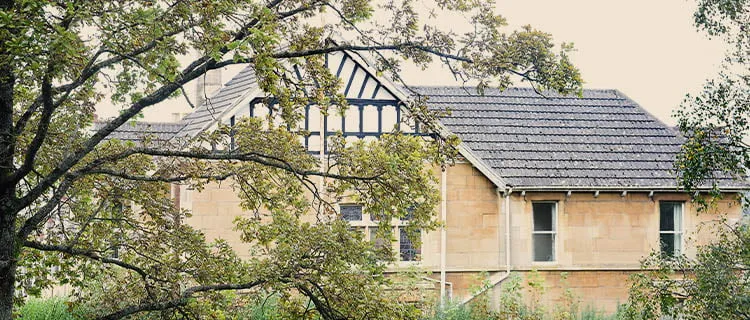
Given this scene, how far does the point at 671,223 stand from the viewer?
24.1 m

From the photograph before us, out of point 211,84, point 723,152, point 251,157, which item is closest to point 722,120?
point 723,152

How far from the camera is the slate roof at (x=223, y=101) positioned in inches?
840

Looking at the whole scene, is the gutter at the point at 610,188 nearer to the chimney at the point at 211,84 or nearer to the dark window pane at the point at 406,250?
the dark window pane at the point at 406,250

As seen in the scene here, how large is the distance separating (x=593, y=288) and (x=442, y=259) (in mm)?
3528

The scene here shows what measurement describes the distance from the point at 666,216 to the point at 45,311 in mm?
13675

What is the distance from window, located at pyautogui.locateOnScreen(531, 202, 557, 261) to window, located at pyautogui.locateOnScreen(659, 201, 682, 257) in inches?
98.1

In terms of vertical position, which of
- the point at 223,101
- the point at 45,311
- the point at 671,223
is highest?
the point at 223,101

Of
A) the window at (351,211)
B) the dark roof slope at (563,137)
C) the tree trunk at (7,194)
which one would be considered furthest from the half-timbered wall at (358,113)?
the tree trunk at (7,194)

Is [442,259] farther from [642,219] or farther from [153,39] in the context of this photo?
[153,39]

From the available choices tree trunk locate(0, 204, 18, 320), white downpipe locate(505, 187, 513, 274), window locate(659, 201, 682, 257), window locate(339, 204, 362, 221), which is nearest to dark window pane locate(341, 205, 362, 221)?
window locate(339, 204, 362, 221)

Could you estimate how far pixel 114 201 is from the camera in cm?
1296

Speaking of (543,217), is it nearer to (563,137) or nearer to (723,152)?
(563,137)

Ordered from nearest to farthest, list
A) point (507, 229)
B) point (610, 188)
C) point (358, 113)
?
point (358, 113) → point (507, 229) → point (610, 188)

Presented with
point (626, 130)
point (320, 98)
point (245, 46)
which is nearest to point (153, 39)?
point (245, 46)
